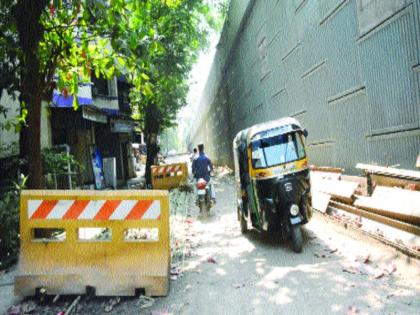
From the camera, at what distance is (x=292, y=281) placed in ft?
18.7

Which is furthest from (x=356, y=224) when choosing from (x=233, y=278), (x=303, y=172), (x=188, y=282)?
(x=188, y=282)

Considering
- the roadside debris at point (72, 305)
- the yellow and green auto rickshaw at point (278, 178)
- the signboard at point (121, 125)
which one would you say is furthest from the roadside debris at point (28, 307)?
the signboard at point (121, 125)

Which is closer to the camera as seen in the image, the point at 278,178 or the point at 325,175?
the point at 278,178

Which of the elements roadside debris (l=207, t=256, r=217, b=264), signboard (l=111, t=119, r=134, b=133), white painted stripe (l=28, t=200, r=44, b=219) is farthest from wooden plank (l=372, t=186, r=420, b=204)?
signboard (l=111, t=119, r=134, b=133)

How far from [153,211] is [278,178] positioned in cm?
273

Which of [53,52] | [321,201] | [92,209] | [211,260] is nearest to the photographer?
[92,209]

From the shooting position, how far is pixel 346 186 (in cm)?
988

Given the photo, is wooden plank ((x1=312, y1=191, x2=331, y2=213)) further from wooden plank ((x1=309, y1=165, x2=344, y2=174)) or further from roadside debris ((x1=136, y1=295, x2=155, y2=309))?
roadside debris ((x1=136, y1=295, x2=155, y2=309))

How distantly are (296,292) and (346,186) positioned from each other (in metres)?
5.22

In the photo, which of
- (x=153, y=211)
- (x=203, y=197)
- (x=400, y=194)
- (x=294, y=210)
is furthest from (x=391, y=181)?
(x=203, y=197)

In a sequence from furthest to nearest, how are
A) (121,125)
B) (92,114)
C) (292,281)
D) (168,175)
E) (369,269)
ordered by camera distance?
1. (121,125)
2. (168,175)
3. (92,114)
4. (369,269)
5. (292,281)

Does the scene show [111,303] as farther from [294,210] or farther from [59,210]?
[294,210]

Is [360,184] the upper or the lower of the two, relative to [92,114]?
lower

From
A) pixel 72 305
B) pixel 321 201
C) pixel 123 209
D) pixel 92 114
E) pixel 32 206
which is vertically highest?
pixel 92 114
